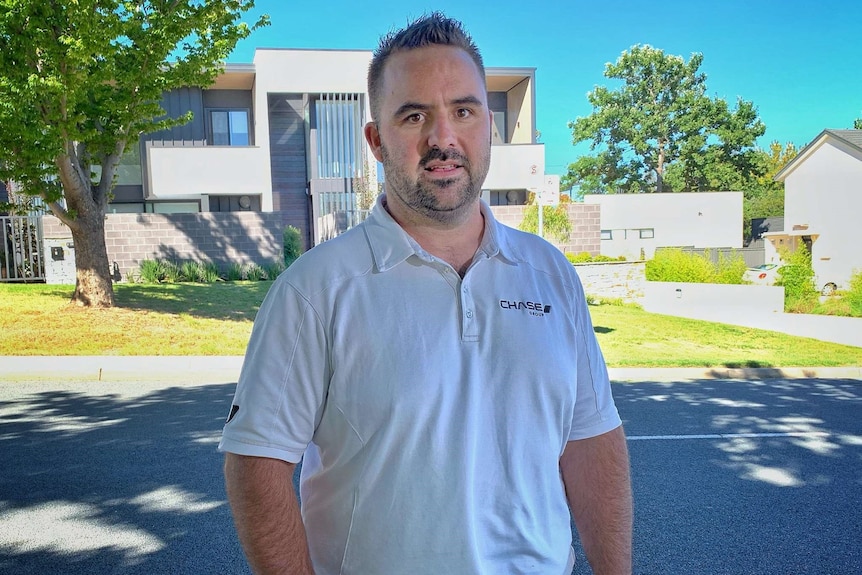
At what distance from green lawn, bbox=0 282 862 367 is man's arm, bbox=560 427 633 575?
1074 cm

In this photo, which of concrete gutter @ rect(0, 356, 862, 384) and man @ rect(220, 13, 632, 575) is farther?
concrete gutter @ rect(0, 356, 862, 384)

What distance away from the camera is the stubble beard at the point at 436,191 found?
1.84 m

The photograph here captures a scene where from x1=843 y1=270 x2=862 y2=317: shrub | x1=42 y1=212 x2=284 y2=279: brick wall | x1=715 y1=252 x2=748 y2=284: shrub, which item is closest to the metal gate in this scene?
x1=42 y1=212 x2=284 y2=279: brick wall

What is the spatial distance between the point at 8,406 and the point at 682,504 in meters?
7.51

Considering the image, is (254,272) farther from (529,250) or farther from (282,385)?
(282,385)

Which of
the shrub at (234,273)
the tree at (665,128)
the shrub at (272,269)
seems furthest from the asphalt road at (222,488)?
the tree at (665,128)

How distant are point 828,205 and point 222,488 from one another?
97.4ft

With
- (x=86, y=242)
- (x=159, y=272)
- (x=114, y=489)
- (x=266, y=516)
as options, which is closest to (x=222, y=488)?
(x=114, y=489)

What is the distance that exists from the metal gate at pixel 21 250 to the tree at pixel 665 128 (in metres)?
43.6

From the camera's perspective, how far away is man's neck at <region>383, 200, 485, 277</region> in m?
1.87

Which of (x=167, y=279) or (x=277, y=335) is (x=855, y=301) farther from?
(x=277, y=335)

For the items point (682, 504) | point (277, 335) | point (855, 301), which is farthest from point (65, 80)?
point (855, 301)

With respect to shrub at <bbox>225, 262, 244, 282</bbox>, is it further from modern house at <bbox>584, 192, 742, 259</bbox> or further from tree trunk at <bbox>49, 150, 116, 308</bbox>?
modern house at <bbox>584, 192, 742, 259</bbox>

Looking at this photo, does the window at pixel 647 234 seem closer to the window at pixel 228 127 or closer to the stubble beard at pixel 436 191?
the window at pixel 228 127
